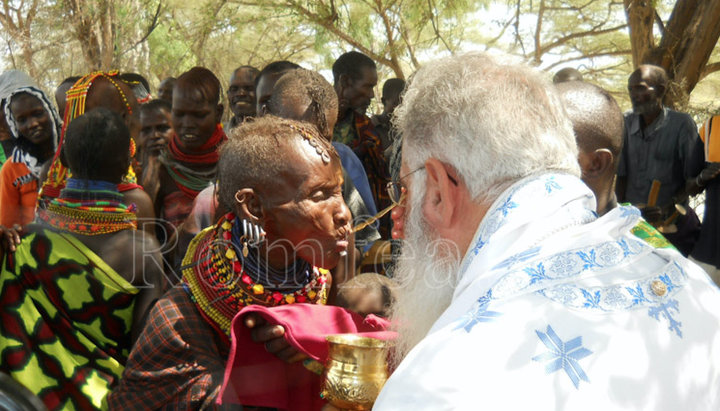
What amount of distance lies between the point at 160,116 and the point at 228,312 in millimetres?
3543

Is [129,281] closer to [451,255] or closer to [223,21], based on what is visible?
[451,255]

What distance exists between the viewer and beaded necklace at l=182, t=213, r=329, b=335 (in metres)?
2.35

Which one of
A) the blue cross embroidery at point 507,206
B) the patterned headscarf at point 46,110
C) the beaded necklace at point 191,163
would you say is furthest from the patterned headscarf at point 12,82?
the blue cross embroidery at point 507,206

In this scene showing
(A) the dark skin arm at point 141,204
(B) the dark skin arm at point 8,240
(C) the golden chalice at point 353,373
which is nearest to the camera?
(C) the golden chalice at point 353,373

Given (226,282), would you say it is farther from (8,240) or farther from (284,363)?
(8,240)

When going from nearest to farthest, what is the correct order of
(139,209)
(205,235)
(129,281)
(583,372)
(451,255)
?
(583,372)
(451,255)
(205,235)
(129,281)
(139,209)

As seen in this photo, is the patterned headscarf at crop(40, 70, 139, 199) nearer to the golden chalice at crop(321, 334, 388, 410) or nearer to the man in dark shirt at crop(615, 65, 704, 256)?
the golden chalice at crop(321, 334, 388, 410)

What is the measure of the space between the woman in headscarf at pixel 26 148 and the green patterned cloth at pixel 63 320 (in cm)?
190

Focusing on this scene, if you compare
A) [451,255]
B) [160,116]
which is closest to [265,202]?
[451,255]

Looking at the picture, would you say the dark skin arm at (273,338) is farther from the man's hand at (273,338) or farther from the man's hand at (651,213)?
the man's hand at (651,213)

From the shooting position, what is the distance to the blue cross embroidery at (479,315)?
A: 4.44 feet

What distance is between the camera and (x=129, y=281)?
3.10m

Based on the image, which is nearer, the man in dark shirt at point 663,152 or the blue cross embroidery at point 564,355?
the blue cross embroidery at point 564,355

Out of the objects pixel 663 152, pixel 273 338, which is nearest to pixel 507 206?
pixel 273 338
